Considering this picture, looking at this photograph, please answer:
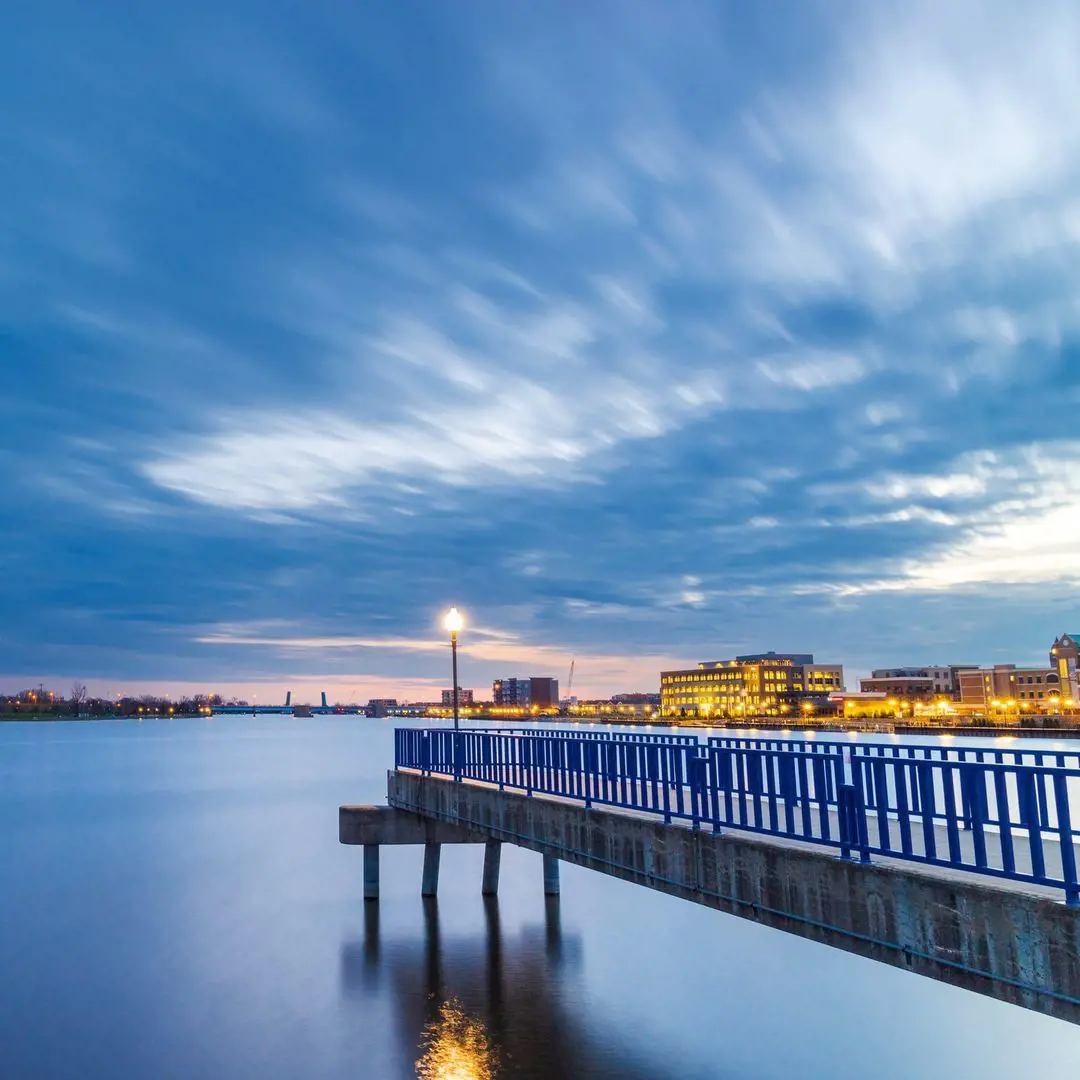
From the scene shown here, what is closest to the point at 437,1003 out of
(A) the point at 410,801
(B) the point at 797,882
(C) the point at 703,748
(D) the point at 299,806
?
(A) the point at 410,801

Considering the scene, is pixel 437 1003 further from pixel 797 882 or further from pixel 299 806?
pixel 299 806

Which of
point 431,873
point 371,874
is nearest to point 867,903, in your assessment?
point 431,873

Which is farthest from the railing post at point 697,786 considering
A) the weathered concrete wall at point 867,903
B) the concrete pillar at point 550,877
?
the concrete pillar at point 550,877

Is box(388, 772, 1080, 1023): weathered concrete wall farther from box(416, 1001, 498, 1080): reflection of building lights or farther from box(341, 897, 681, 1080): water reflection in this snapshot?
box(416, 1001, 498, 1080): reflection of building lights

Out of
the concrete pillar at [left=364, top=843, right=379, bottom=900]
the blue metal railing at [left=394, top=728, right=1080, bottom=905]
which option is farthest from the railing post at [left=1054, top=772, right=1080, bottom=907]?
the concrete pillar at [left=364, top=843, right=379, bottom=900]

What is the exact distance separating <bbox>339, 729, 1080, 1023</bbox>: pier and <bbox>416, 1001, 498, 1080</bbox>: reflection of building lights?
11.8 ft

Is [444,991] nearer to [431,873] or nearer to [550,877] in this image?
[431,873]

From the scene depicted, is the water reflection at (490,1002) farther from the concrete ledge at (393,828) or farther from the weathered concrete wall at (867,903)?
the weathered concrete wall at (867,903)

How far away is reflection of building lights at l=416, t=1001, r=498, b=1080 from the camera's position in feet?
50.9

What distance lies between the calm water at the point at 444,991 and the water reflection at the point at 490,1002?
0.21 ft

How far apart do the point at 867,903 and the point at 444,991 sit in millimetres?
12416

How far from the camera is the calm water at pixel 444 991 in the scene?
643 inches

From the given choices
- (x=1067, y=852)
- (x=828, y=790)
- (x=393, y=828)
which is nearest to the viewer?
(x=1067, y=852)

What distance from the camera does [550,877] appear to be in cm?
2853
